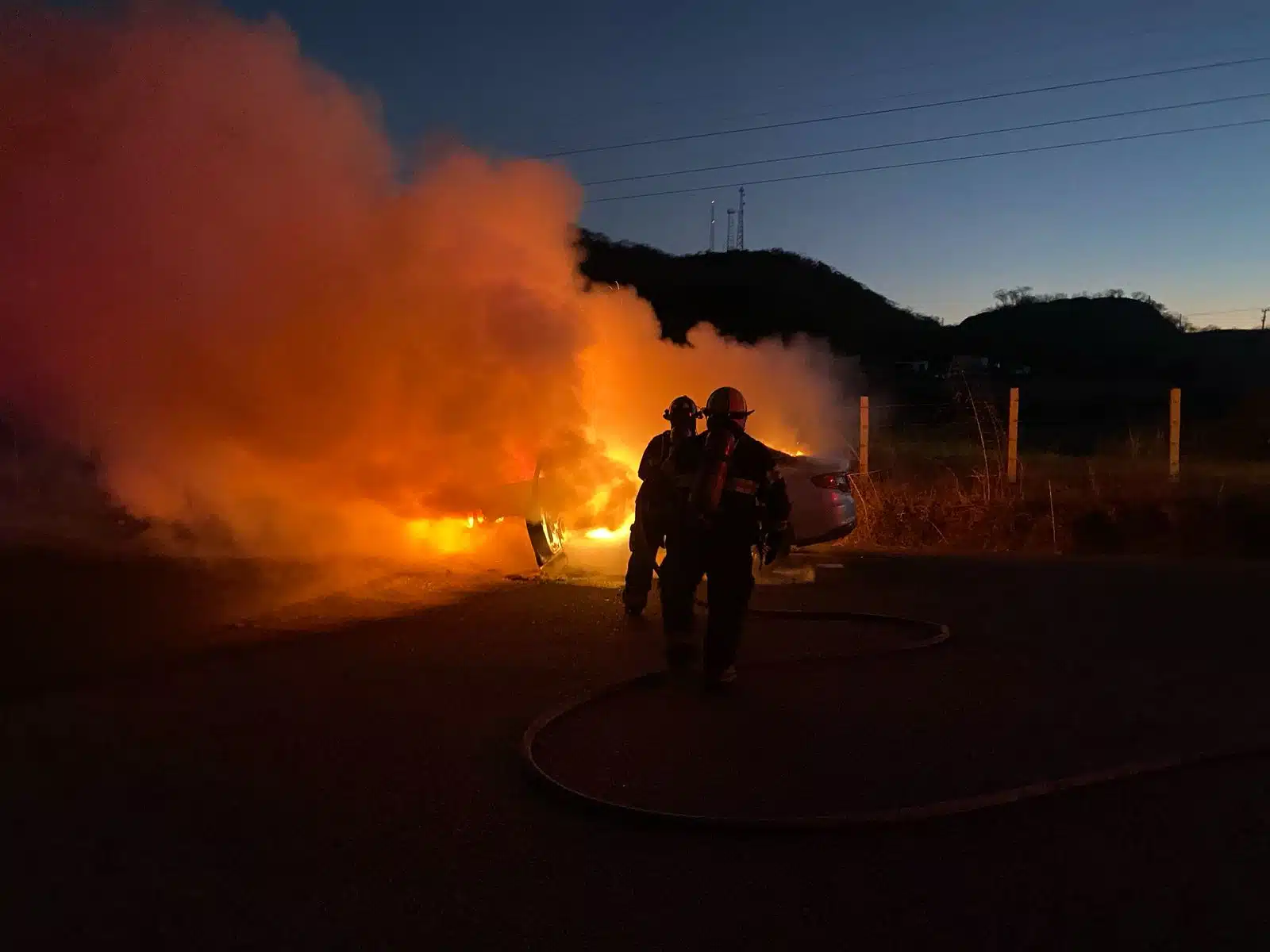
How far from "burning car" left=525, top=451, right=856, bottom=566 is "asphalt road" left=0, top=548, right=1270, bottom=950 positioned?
338 cm

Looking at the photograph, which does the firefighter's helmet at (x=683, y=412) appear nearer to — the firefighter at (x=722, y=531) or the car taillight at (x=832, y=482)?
the firefighter at (x=722, y=531)

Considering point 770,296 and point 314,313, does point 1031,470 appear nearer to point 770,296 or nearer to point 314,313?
point 314,313

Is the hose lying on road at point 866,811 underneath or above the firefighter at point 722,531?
underneath

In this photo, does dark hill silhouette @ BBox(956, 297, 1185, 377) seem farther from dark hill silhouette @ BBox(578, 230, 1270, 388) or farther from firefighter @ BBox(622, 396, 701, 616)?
firefighter @ BBox(622, 396, 701, 616)

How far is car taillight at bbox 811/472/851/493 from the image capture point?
11.5 meters

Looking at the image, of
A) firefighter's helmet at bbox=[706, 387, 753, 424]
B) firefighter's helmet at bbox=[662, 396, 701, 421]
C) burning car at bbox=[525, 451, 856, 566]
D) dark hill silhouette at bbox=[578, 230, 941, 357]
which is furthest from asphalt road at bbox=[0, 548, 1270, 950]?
dark hill silhouette at bbox=[578, 230, 941, 357]

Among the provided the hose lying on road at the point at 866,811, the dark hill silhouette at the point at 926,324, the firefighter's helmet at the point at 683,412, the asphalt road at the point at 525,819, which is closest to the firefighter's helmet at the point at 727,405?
the firefighter's helmet at the point at 683,412

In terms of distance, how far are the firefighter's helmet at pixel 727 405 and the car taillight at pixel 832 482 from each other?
457 centimetres

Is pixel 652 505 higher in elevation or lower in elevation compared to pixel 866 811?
higher

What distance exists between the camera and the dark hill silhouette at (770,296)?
66.4 metres

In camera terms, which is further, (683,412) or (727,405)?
(683,412)

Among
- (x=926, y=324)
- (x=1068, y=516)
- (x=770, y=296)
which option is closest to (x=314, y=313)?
(x=1068, y=516)

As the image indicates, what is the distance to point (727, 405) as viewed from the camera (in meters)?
7.05

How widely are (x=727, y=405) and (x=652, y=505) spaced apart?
4.91ft
